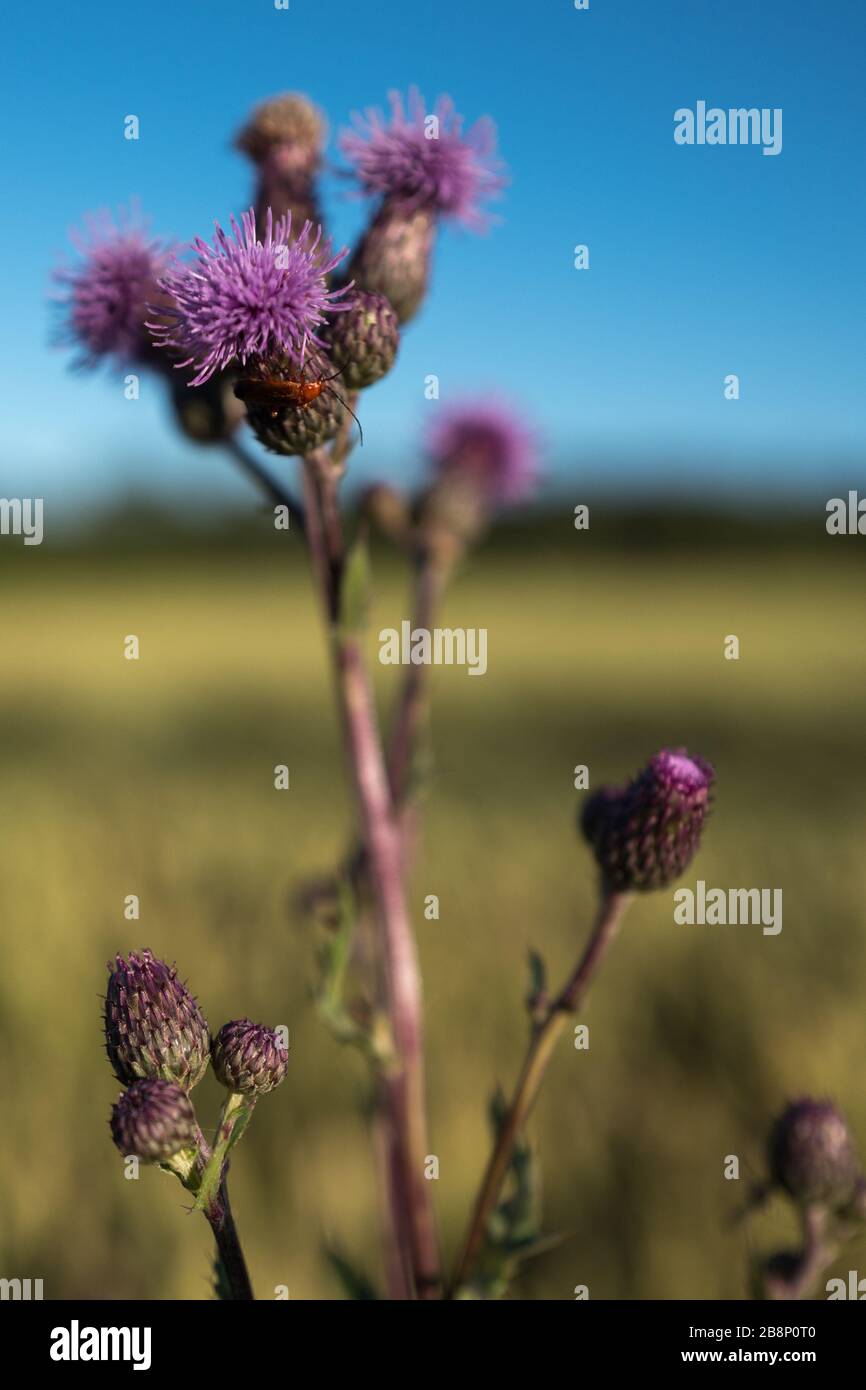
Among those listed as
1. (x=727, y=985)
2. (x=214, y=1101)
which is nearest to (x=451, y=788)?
(x=727, y=985)

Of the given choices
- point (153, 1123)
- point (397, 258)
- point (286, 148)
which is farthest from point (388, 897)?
point (286, 148)

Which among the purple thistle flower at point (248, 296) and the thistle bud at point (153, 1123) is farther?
the purple thistle flower at point (248, 296)

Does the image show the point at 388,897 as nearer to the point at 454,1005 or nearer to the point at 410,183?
the point at 410,183

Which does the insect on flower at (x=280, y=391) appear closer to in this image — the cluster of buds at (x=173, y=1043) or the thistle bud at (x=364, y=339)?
the thistle bud at (x=364, y=339)

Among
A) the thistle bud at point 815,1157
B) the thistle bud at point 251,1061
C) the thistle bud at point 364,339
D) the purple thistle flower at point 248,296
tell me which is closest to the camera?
the thistle bud at point 251,1061

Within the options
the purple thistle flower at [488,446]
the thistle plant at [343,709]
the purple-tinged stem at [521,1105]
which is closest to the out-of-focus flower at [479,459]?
the purple thistle flower at [488,446]

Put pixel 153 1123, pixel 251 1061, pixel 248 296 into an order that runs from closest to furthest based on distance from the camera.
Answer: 1. pixel 153 1123
2. pixel 251 1061
3. pixel 248 296
